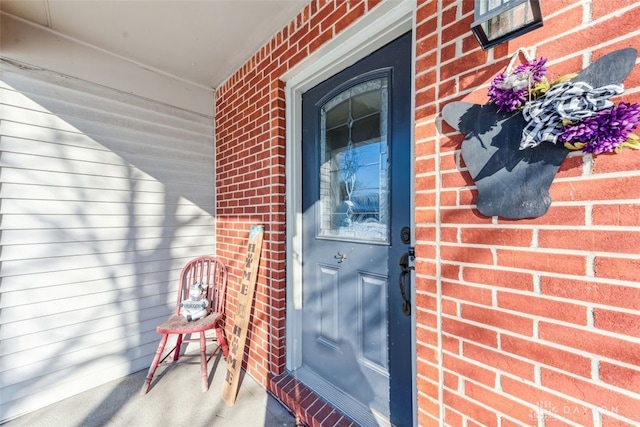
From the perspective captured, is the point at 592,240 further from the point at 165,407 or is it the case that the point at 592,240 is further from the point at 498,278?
the point at 165,407

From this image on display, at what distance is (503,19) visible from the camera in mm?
792

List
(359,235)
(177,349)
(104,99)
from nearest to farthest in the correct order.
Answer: (359,235) → (104,99) → (177,349)

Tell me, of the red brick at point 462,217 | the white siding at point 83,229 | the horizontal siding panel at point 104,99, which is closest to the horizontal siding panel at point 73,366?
the white siding at point 83,229

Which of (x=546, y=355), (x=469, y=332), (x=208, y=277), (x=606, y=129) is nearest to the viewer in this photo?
(x=606, y=129)

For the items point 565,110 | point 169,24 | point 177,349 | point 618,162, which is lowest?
point 177,349

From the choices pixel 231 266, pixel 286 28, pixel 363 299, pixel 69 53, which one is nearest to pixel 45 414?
pixel 231 266

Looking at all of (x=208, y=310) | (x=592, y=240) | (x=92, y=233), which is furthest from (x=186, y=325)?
(x=592, y=240)

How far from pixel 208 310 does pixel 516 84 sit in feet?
8.13

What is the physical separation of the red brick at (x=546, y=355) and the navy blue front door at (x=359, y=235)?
53 centimetres

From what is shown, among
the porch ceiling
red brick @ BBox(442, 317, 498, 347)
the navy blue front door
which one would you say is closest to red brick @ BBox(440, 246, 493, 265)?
red brick @ BBox(442, 317, 498, 347)

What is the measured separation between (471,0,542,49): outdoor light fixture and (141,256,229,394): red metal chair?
2.31m

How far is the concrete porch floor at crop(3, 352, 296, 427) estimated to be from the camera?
1.65m

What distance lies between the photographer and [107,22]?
174cm

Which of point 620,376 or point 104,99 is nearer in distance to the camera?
point 620,376
